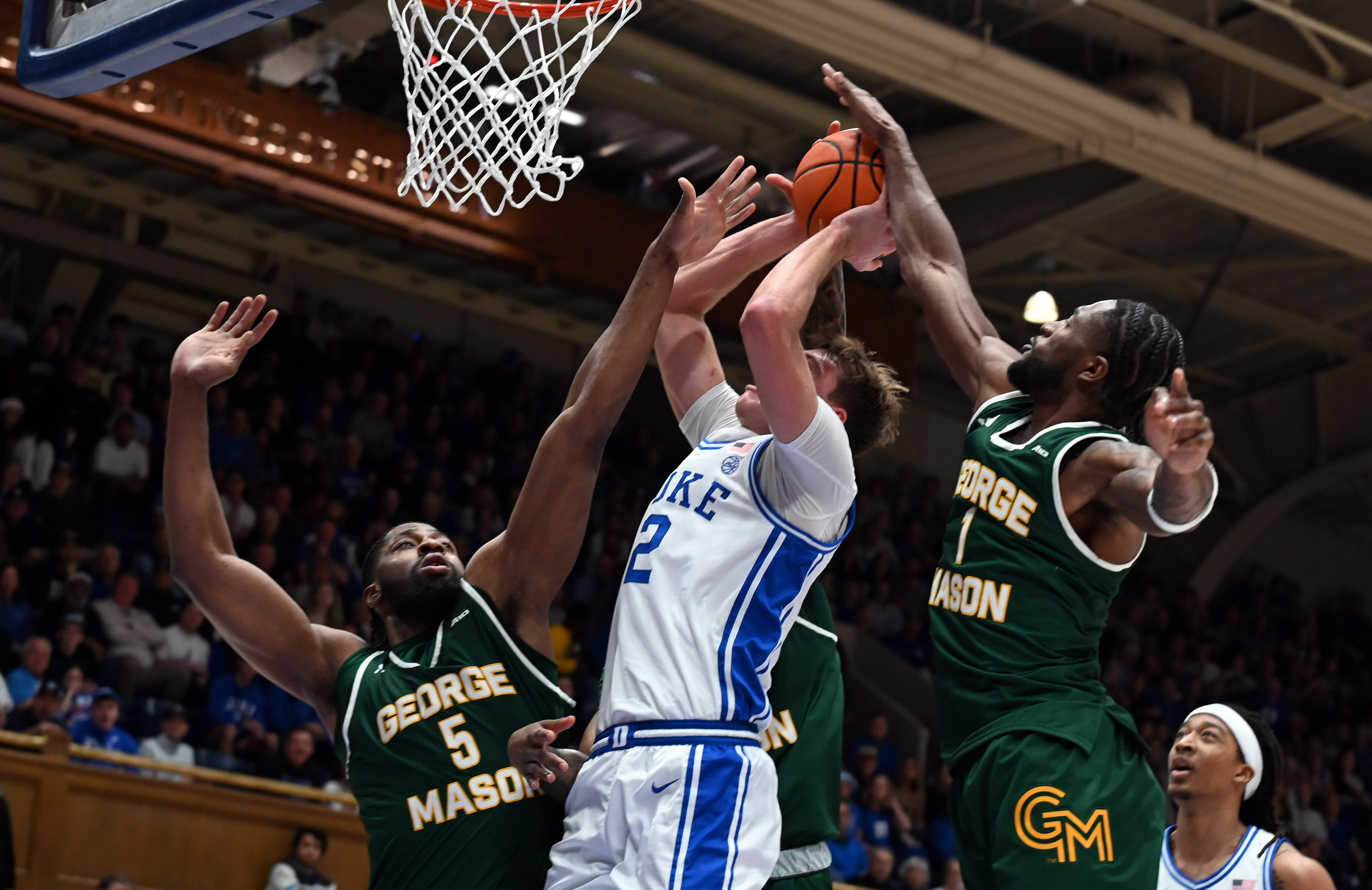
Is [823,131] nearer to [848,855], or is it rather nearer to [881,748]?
[881,748]

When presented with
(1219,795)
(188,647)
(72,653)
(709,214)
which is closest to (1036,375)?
(709,214)

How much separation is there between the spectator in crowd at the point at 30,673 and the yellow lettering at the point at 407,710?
602cm

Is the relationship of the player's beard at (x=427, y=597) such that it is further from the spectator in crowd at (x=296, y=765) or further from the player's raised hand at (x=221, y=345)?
the spectator in crowd at (x=296, y=765)

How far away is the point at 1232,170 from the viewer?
42.5 ft

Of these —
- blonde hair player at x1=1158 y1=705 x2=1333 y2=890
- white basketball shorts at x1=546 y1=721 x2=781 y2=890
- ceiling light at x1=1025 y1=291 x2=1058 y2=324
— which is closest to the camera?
white basketball shorts at x1=546 y1=721 x2=781 y2=890

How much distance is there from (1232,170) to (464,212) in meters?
6.40

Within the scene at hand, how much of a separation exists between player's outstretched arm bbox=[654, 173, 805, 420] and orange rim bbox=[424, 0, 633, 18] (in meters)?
0.87

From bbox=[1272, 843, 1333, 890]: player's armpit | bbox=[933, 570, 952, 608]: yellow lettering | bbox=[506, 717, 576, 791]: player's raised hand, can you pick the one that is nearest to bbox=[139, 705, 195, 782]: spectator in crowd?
Result: bbox=[506, 717, 576, 791]: player's raised hand

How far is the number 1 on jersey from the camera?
3912 mm

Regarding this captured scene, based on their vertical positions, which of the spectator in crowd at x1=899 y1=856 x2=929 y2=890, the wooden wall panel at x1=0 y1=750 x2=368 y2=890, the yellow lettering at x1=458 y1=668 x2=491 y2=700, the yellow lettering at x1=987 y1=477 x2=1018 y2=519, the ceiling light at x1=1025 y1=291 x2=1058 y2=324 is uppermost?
the ceiling light at x1=1025 y1=291 x2=1058 y2=324

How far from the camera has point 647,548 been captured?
12.1 ft

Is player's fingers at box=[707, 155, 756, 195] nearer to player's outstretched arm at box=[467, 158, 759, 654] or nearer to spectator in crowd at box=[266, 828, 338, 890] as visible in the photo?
player's outstretched arm at box=[467, 158, 759, 654]

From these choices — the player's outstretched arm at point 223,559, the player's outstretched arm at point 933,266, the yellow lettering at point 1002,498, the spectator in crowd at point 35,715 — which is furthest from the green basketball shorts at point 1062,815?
the spectator in crowd at point 35,715

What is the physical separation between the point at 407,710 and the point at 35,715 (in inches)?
222
